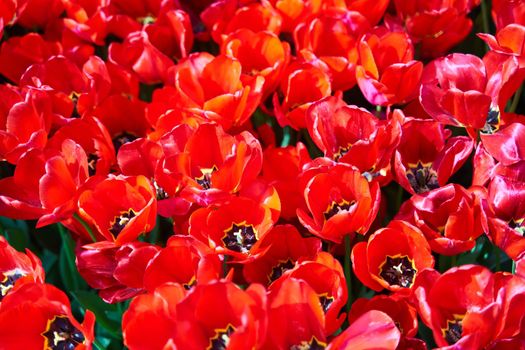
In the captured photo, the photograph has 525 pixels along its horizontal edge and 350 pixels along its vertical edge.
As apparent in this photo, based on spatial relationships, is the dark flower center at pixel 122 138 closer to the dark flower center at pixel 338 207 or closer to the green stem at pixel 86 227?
the green stem at pixel 86 227

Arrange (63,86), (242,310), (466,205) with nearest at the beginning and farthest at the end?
1. (242,310)
2. (466,205)
3. (63,86)

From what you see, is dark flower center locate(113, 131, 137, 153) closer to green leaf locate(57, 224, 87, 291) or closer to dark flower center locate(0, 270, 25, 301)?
green leaf locate(57, 224, 87, 291)

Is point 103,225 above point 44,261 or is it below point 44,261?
above

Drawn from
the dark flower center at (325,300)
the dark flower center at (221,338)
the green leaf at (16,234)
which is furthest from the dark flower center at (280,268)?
the green leaf at (16,234)

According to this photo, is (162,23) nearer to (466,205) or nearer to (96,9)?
(96,9)

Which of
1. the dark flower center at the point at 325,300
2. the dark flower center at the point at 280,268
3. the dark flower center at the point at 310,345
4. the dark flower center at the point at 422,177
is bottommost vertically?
the dark flower center at the point at 280,268

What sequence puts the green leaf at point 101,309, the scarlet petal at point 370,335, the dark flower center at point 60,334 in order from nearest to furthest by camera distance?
the scarlet petal at point 370,335 → the dark flower center at point 60,334 → the green leaf at point 101,309

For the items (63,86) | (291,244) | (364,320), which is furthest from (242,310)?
(63,86)
